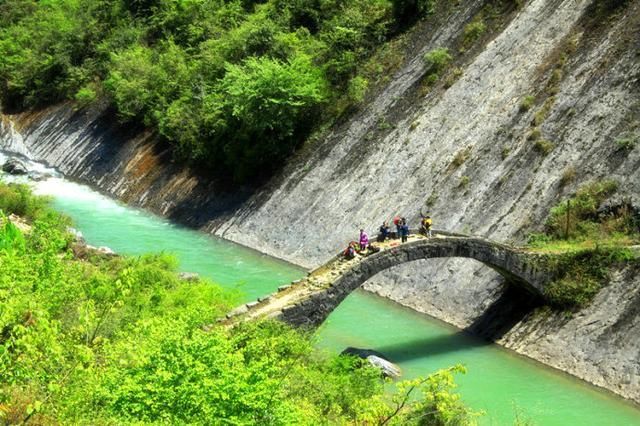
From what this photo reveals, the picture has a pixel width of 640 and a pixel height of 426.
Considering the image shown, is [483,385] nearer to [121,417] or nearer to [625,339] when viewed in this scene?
[625,339]

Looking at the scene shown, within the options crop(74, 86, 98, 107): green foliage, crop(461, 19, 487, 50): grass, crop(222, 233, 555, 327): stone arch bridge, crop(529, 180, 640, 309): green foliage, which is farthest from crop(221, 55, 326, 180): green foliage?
crop(74, 86, 98, 107): green foliage

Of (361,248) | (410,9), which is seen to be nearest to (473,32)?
(410,9)

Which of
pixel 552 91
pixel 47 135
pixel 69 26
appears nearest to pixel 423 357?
pixel 552 91

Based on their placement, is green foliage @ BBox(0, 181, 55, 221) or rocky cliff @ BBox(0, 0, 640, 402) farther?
green foliage @ BBox(0, 181, 55, 221)

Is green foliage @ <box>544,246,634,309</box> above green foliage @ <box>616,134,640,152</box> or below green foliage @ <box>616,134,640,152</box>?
below

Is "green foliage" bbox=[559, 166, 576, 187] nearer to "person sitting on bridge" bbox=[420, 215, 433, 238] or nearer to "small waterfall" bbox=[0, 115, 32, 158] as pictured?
"person sitting on bridge" bbox=[420, 215, 433, 238]

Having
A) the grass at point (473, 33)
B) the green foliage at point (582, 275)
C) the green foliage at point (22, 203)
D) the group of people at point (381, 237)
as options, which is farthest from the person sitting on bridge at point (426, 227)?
the grass at point (473, 33)
